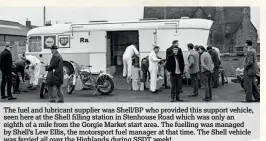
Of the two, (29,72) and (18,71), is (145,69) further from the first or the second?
(18,71)

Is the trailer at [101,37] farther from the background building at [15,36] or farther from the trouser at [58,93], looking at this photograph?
the trouser at [58,93]

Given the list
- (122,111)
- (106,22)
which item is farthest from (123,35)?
(122,111)

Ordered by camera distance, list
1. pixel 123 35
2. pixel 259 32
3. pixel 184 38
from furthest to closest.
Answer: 1. pixel 123 35
2. pixel 184 38
3. pixel 259 32

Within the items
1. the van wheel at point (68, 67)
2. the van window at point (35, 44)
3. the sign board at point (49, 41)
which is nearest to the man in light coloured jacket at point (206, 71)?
the van wheel at point (68, 67)

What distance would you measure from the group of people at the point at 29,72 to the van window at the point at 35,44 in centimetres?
132

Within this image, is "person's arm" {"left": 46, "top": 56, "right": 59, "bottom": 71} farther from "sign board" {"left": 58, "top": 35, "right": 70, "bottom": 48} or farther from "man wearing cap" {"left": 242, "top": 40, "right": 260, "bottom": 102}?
"man wearing cap" {"left": 242, "top": 40, "right": 260, "bottom": 102}

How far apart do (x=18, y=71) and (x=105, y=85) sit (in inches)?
84.5

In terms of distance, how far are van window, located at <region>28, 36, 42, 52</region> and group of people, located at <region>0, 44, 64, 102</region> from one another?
1324mm

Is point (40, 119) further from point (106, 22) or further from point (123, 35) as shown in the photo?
point (123, 35)

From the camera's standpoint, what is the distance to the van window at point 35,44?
9055 mm

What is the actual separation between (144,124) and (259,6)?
257 cm

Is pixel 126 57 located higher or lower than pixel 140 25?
lower

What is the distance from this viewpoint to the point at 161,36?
814 centimetres

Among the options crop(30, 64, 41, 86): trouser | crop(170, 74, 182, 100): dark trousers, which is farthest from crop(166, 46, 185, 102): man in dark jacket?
crop(30, 64, 41, 86): trouser
